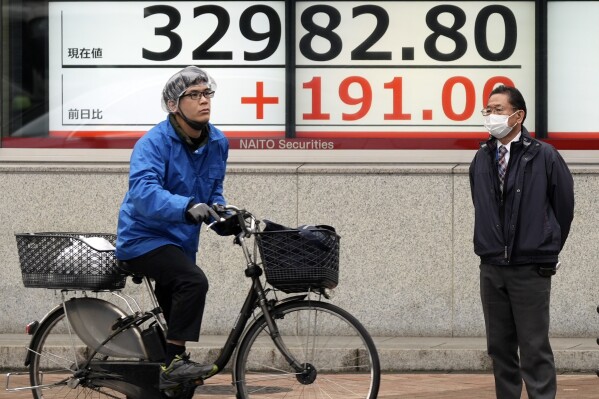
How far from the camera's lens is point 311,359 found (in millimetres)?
6145

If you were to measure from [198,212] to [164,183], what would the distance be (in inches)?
20.1

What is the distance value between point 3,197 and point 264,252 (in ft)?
16.8

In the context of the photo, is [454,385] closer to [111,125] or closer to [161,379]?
[161,379]

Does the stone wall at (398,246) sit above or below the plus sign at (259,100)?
below

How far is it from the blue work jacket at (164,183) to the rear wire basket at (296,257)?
41cm

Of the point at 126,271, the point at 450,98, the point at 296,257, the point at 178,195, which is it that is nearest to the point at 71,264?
the point at 126,271

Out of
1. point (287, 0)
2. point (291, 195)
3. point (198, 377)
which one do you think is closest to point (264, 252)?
point (198, 377)

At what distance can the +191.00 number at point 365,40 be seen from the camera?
10.7 m

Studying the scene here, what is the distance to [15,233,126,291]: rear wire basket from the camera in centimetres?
647

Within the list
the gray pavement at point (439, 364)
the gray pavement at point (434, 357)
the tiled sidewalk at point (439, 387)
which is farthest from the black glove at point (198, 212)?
the gray pavement at point (434, 357)

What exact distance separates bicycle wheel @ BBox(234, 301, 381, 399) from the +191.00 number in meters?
4.92

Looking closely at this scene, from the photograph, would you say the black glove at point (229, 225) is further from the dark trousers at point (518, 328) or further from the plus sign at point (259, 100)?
the plus sign at point (259, 100)

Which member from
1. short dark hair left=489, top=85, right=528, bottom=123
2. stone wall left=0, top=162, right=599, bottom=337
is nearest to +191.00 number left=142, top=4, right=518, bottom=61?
stone wall left=0, top=162, right=599, bottom=337

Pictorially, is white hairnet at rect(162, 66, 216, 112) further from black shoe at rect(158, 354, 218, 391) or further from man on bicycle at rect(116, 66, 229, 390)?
black shoe at rect(158, 354, 218, 391)
